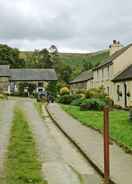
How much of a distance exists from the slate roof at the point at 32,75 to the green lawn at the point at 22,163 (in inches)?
2897

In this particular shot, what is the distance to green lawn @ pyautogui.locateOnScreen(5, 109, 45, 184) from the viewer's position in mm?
9492

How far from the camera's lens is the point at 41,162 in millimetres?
11852

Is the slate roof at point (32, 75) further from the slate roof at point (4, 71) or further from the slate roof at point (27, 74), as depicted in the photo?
the slate roof at point (4, 71)

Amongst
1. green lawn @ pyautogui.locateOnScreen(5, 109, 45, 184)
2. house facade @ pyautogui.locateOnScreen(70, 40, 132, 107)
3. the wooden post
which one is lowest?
green lawn @ pyautogui.locateOnScreen(5, 109, 45, 184)

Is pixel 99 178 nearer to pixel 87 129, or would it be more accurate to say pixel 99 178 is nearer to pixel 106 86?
pixel 87 129

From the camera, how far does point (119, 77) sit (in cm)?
4638

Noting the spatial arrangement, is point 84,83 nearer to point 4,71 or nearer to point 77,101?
point 4,71

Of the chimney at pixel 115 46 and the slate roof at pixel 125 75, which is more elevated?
the chimney at pixel 115 46

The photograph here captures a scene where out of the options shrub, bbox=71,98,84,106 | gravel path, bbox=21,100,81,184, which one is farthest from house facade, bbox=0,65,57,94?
gravel path, bbox=21,100,81,184

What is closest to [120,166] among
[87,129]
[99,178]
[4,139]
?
[99,178]

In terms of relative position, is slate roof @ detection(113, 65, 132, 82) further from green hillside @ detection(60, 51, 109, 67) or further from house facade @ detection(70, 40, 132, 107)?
green hillside @ detection(60, 51, 109, 67)

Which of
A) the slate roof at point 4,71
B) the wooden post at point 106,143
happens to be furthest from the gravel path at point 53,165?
the slate roof at point 4,71

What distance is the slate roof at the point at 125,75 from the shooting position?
141 feet

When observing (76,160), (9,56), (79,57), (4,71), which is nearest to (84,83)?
(4,71)
